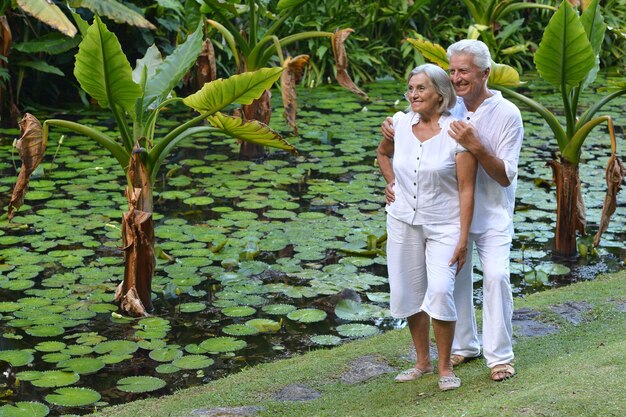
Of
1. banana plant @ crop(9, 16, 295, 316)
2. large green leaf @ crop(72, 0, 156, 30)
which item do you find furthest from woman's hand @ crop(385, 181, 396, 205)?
large green leaf @ crop(72, 0, 156, 30)

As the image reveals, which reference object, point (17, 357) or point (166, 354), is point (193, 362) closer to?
point (166, 354)

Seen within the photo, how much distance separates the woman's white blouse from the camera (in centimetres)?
392

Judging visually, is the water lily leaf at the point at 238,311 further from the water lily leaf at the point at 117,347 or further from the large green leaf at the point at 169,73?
the large green leaf at the point at 169,73

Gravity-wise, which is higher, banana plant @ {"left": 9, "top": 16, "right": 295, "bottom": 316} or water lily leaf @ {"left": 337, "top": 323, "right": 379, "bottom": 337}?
banana plant @ {"left": 9, "top": 16, "right": 295, "bottom": 316}

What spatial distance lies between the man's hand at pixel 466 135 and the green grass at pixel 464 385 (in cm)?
91

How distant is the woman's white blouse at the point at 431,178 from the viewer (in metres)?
3.92

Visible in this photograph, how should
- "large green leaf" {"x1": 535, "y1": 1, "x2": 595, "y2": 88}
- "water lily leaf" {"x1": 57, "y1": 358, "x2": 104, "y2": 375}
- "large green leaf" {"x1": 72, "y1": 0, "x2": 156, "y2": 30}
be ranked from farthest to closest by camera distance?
1. "large green leaf" {"x1": 72, "y1": 0, "x2": 156, "y2": 30}
2. "large green leaf" {"x1": 535, "y1": 1, "x2": 595, "y2": 88}
3. "water lily leaf" {"x1": 57, "y1": 358, "x2": 104, "y2": 375}

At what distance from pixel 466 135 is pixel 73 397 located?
2.14 m

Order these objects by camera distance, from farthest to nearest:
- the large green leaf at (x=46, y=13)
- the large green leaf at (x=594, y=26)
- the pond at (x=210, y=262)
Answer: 1. the large green leaf at (x=46, y=13)
2. the large green leaf at (x=594, y=26)
3. the pond at (x=210, y=262)

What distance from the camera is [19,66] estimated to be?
32.1ft

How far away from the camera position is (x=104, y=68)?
17.4 feet

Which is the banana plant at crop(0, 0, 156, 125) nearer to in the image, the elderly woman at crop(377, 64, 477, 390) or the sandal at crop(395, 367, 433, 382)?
the elderly woman at crop(377, 64, 477, 390)

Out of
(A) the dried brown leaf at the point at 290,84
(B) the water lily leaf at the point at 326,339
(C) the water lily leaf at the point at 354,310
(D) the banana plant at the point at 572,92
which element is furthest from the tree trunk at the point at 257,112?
(B) the water lily leaf at the point at 326,339

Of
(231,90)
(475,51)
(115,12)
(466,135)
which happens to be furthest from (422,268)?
(115,12)
